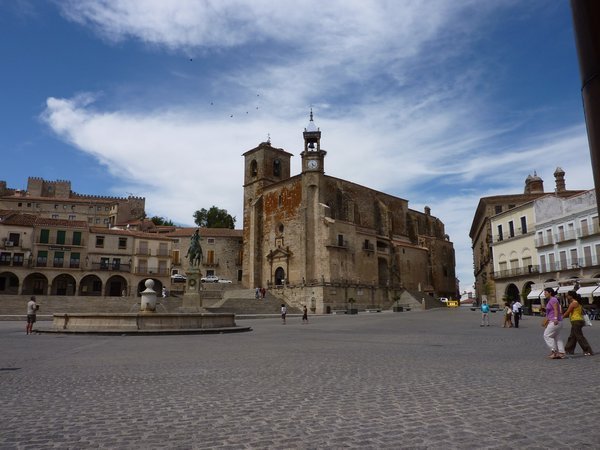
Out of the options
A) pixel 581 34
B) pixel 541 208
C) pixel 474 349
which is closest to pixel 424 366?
pixel 474 349

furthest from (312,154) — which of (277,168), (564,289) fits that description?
(564,289)

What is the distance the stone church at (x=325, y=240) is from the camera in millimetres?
45875

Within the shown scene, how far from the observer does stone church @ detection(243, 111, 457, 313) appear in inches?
1806

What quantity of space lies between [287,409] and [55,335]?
14.0 m

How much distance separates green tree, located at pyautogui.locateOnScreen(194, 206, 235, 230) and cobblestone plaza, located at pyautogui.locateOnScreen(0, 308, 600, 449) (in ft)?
211

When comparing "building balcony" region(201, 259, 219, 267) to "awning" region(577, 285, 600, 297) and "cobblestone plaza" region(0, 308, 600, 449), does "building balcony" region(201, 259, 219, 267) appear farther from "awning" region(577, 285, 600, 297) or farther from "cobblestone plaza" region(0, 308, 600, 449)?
"cobblestone plaza" region(0, 308, 600, 449)

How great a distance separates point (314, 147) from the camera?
163ft

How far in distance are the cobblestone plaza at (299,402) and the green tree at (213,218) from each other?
64.2 m

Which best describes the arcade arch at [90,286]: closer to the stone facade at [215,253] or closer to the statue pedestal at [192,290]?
the stone facade at [215,253]

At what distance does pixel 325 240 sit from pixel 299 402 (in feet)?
134

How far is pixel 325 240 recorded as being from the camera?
45.9m

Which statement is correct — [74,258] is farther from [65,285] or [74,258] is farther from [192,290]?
[192,290]

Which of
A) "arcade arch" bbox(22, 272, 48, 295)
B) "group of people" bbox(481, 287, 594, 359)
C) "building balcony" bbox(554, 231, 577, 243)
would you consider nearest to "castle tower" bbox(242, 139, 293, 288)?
"arcade arch" bbox(22, 272, 48, 295)

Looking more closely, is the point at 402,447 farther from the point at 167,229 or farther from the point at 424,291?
the point at 167,229
